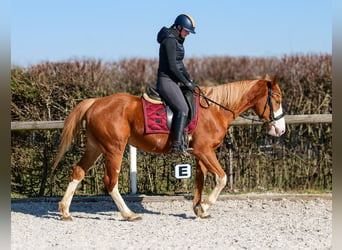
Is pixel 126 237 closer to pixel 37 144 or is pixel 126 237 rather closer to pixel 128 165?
pixel 128 165

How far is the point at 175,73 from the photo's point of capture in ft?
24.6

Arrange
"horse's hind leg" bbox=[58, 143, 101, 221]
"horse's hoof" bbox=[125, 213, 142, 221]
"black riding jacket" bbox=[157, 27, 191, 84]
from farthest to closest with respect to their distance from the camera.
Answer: "horse's hind leg" bbox=[58, 143, 101, 221], "horse's hoof" bbox=[125, 213, 142, 221], "black riding jacket" bbox=[157, 27, 191, 84]

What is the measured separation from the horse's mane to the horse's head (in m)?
0.25

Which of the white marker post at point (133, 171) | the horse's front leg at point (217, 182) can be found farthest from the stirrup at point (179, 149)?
the white marker post at point (133, 171)

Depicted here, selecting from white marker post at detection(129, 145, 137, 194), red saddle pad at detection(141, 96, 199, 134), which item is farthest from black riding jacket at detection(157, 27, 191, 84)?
white marker post at detection(129, 145, 137, 194)

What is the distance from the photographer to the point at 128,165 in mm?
10133

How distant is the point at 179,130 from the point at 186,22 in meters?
1.43

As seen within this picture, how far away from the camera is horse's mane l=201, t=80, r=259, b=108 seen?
8.06 m

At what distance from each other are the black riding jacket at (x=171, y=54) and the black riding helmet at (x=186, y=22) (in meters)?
0.13

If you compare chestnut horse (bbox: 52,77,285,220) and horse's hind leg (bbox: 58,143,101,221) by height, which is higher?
chestnut horse (bbox: 52,77,285,220)

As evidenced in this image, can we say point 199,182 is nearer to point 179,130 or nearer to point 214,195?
point 214,195

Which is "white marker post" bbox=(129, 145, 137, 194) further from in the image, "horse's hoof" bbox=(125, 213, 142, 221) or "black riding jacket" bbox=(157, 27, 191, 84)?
"black riding jacket" bbox=(157, 27, 191, 84)

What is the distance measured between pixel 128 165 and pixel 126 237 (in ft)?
11.4

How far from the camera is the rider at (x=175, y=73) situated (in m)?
7.51
